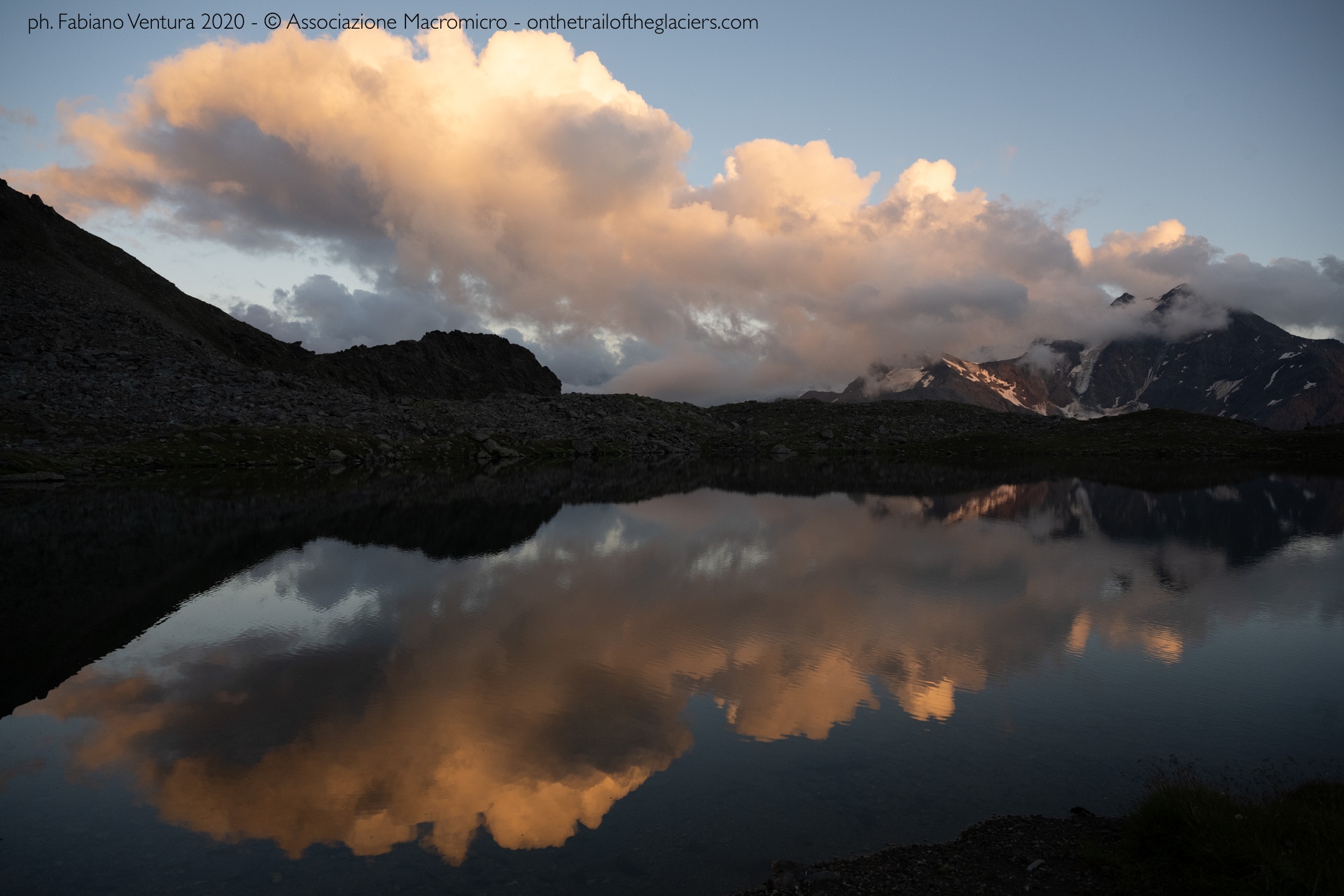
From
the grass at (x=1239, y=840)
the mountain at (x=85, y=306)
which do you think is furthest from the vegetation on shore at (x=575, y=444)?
the grass at (x=1239, y=840)

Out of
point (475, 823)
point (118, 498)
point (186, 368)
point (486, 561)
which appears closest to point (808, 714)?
point (475, 823)

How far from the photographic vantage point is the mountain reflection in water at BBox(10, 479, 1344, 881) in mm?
14359

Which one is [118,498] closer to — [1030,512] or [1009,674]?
[1009,674]

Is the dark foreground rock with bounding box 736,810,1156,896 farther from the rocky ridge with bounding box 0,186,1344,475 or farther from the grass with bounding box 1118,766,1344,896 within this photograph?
the rocky ridge with bounding box 0,186,1344,475

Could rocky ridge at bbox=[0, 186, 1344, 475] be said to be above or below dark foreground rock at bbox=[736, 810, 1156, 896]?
above

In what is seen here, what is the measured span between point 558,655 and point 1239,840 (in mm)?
17834

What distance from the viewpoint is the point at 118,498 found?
190 ft

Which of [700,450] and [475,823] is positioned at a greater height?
[700,450]

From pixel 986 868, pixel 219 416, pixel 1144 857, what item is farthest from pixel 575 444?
pixel 1144 857

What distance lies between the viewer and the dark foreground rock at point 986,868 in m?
10.7

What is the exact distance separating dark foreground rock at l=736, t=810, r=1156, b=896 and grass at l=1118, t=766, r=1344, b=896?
486 millimetres

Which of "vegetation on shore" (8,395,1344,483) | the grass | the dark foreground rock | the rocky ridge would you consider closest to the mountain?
the rocky ridge

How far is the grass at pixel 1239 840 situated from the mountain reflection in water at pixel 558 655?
673 centimetres

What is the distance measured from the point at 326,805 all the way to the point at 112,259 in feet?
635
